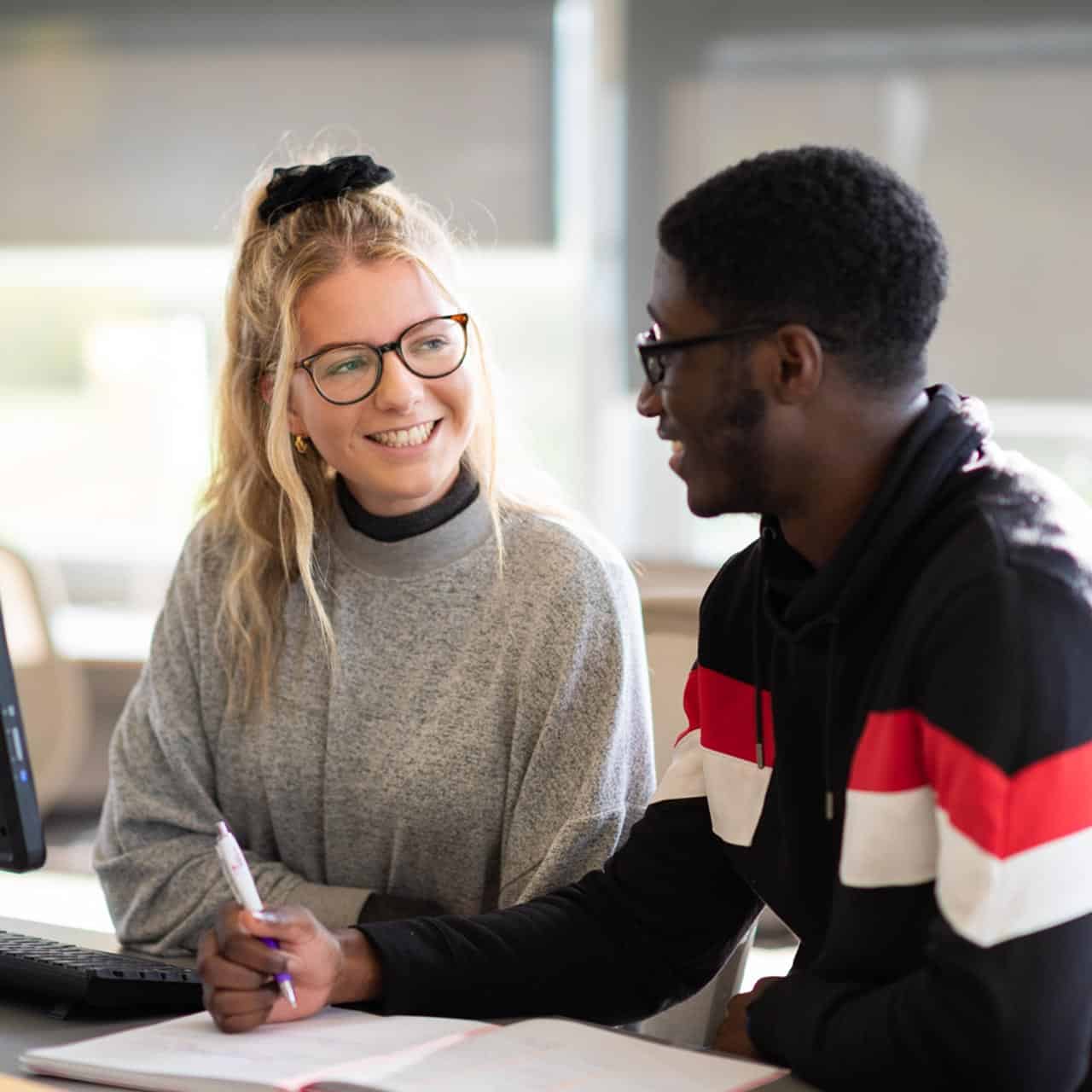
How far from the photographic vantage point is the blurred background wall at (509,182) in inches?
147

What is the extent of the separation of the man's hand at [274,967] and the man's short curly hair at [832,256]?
576 mm

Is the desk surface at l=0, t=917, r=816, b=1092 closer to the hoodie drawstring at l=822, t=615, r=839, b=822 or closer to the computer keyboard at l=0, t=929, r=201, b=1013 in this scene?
the computer keyboard at l=0, t=929, r=201, b=1013

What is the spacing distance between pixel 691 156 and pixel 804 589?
288cm

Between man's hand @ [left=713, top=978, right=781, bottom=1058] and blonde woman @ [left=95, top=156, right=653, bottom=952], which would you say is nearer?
man's hand @ [left=713, top=978, right=781, bottom=1058]

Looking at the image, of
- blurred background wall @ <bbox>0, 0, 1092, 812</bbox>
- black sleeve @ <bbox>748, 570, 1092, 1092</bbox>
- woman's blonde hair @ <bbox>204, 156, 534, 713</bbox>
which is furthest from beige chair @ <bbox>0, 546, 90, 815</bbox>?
black sleeve @ <bbox>748, 570, 1092, 1092</bbox>

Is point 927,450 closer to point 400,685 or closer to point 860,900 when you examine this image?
point 860,900

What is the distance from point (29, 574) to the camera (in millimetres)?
2707

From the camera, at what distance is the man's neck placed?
115cm

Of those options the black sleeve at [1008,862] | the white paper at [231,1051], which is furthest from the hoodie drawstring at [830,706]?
the white paper at [231,1051]

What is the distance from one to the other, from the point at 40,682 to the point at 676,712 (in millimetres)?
1389

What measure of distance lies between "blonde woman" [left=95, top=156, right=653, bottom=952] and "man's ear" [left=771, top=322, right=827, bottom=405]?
53 cm

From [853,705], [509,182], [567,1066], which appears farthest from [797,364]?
[509,182]

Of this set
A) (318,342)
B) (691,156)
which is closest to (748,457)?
(318,342)

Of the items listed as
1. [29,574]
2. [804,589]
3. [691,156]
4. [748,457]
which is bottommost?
[29,574]
